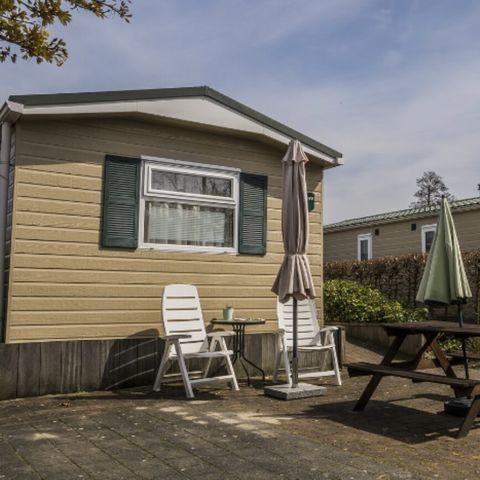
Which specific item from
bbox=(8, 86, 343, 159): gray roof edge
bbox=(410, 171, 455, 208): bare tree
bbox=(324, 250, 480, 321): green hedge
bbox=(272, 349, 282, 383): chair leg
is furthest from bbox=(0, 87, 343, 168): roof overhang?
bbox=(410, 171, 455, 208): bare tree

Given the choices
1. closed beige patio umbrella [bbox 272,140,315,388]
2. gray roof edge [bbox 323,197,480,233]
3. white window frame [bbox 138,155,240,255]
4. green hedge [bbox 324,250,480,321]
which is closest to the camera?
closed beige patio umbrella [bbox 272,140,315,388]

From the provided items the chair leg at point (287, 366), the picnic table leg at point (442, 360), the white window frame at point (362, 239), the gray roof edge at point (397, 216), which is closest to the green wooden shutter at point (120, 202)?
the chair leg at point (287, 366)

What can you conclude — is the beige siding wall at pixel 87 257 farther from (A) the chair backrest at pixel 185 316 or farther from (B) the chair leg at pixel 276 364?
(B) the chair leg at pixel 276 364

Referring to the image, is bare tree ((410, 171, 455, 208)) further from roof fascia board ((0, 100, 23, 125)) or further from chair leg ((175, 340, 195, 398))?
roof fascia board ((0, 100, 23, 125))

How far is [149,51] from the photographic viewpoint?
658 centimetres

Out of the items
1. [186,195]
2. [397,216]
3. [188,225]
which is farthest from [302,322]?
[397,216]

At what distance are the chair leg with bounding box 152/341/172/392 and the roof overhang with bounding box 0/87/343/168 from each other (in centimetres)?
258

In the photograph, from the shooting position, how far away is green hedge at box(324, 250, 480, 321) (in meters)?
11.2

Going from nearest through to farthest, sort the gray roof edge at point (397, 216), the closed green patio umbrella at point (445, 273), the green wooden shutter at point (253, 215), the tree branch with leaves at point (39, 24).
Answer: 1. the tree branch with leaves at point (39, 24)
2. the closed green patio umbrella at point (445, 273)
3. the green wooden shutter at point (253, 215)
4. the gray roof edge at point (397, 216)

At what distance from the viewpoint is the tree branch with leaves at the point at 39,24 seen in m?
3.92

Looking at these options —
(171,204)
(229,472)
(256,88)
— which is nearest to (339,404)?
(229,472)

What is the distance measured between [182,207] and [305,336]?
2.13 metres

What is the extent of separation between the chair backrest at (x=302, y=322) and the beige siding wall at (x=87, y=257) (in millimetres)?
448

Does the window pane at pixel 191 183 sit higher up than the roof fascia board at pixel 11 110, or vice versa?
the roof fascia board at pixel 11 110
